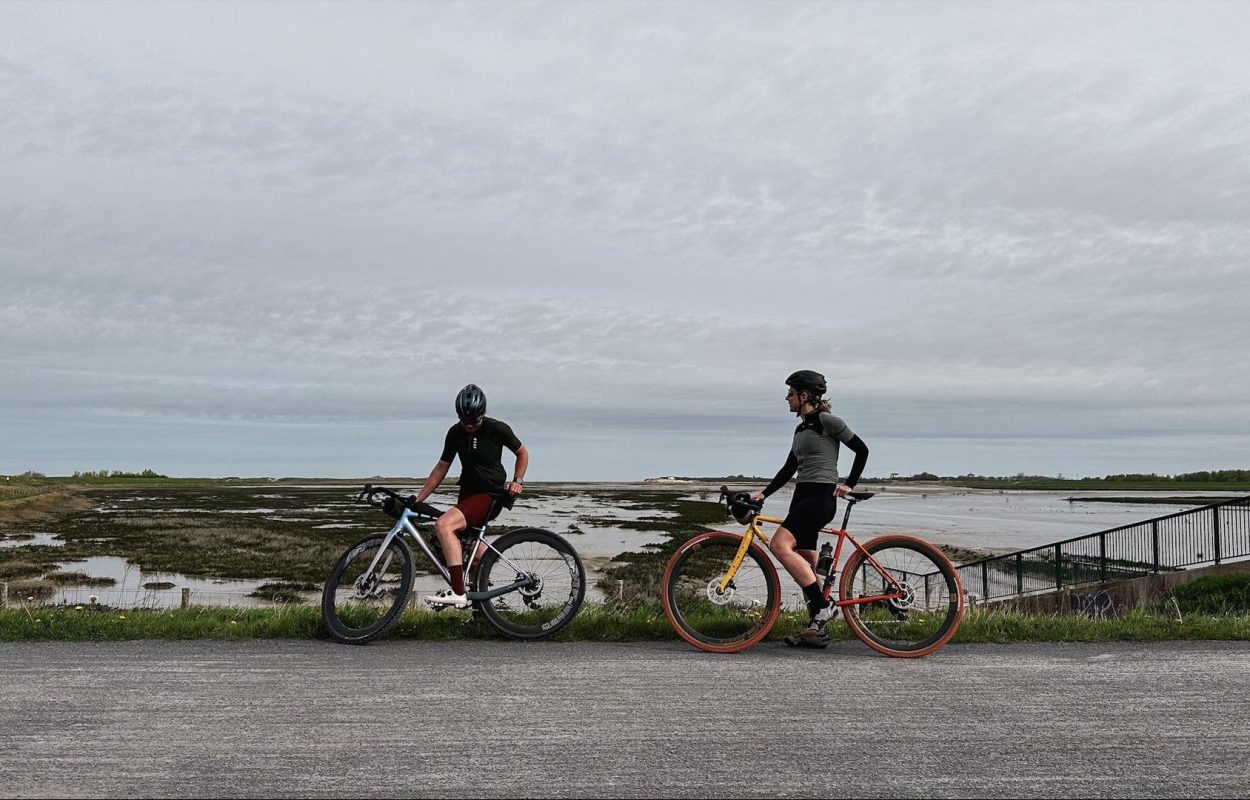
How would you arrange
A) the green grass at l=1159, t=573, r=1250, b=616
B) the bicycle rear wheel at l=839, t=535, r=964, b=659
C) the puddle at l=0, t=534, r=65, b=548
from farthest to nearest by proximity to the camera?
the puddle at l=0, t=534, r=65, b=548 → the green grass at l=1159, t=573, r=1250, b=616 → the bicycle rear wheel at l=839, t=535, r=964, b=659

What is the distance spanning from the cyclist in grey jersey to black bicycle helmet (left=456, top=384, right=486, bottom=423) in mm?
2523

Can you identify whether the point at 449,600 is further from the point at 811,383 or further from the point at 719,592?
the point at 811,383

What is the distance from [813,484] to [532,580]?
8.41ft

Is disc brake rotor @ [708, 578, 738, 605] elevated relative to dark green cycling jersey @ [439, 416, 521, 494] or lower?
lower

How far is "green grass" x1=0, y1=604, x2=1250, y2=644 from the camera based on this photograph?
7.85 meters

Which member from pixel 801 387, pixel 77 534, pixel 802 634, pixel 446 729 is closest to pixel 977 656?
pixel 802 634

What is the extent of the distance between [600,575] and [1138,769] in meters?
27.9

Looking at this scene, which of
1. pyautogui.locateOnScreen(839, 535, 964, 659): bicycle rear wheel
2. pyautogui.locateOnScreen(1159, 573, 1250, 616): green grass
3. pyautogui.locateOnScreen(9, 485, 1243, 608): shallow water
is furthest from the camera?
pyautogui.locateOnScreen(9, 485, 1243, 608): shallow water

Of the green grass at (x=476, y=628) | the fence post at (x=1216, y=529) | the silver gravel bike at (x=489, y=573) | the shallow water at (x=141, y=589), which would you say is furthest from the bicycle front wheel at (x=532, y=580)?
the fence post at (x=1216, y=529)

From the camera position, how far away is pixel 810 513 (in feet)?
24.7

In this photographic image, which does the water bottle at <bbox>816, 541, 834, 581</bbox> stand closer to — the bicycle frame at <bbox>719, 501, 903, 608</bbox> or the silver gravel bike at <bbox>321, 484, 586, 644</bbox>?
the bicycle frame at <bbox>719, 501, 903, 608</bbox>

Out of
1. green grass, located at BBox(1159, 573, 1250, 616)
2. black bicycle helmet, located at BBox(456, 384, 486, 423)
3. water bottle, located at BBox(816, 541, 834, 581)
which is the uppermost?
black bicycle helmet, located at BBox(456, 384, 486, 423)

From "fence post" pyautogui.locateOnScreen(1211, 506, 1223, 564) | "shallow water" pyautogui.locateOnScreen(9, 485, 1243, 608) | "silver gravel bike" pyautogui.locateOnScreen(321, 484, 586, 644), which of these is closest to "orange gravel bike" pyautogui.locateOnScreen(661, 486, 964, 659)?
"silver gravel bike" pyautogui.locateOnScreen(321, 484, 586, 644)

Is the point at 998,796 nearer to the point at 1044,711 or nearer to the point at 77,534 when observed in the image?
the point at 1044,711
